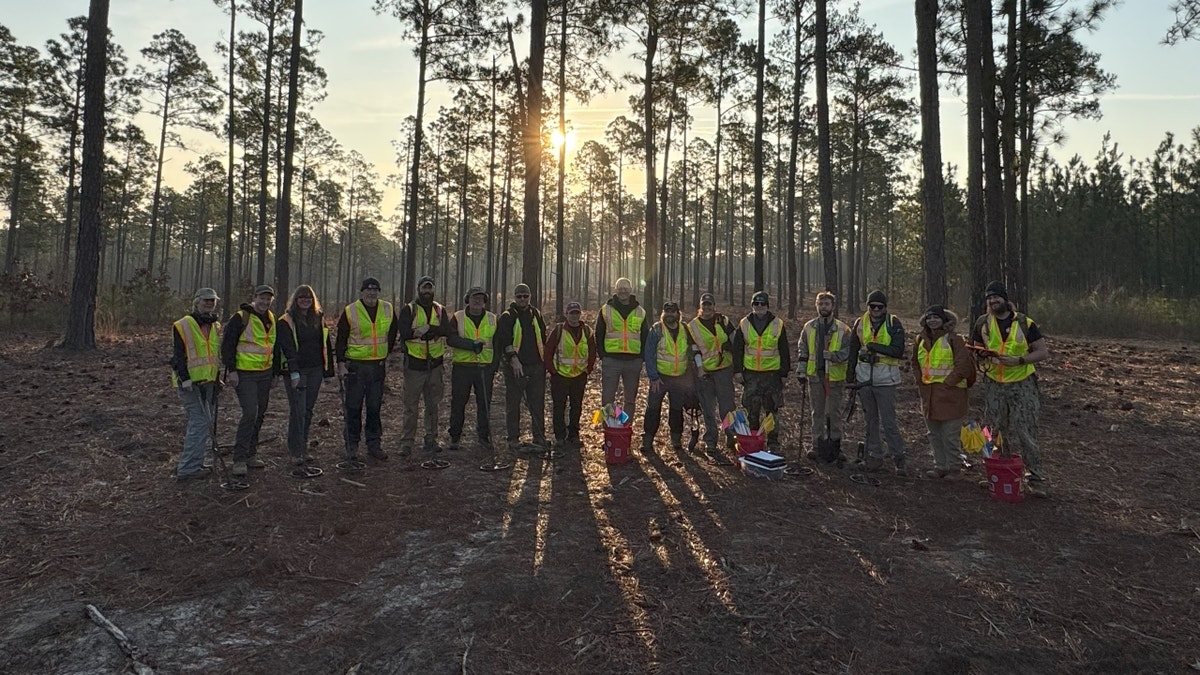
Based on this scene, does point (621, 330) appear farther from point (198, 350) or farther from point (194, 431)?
point (194, 431)

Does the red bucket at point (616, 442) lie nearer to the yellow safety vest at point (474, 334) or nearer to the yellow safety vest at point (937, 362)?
the yellow safety vest at point (474, 334)

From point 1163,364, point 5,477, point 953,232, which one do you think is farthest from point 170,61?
point 953,232

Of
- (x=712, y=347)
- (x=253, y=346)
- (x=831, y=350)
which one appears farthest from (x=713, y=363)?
(x=253, y=346)

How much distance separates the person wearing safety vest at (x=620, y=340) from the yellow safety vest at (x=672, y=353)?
11.7 inches

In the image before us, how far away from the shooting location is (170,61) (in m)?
25.6

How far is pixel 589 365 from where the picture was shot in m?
7.89

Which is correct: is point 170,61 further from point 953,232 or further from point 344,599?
point 953,232

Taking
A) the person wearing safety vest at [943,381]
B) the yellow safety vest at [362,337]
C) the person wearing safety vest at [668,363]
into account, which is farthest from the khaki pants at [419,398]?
the person wearing safety vest at [943,381]

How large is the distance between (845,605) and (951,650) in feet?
2.02

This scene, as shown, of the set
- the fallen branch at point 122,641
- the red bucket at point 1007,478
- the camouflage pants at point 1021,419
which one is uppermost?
the camouflage pants at point 1021,419

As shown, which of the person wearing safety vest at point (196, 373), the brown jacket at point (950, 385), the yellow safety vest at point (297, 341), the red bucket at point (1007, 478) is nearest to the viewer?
the red bucket at point (1007, 478)

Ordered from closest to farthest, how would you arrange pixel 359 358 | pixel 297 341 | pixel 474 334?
1. pixel 297 341
2. pixel 359 358
3. pixel 474 334

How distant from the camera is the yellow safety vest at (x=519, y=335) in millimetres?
7711

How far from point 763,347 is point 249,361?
19.2ft
